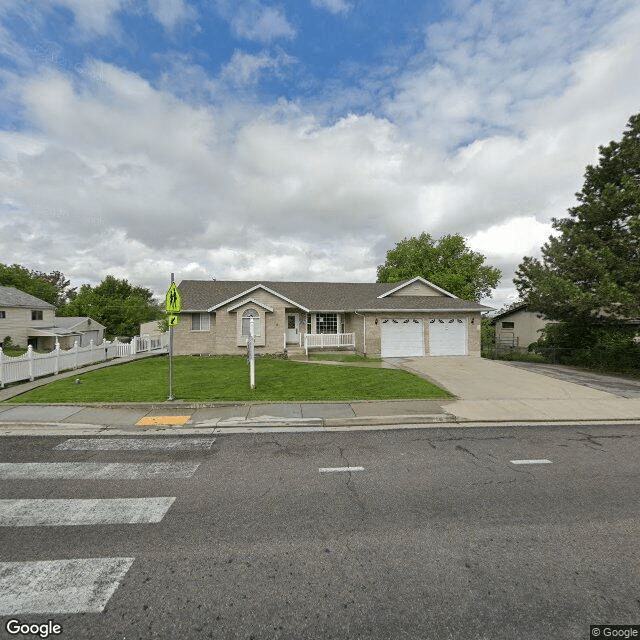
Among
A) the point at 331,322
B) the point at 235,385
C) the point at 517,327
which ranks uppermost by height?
the point at 331,322

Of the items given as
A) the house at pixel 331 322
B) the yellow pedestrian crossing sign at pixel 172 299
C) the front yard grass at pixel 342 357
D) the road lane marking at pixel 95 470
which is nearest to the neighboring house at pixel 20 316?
the house at pixel 331 322

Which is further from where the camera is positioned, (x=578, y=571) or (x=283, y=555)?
(x=283, y=555)

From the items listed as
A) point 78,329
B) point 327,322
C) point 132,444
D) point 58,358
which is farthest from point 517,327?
point 78,329

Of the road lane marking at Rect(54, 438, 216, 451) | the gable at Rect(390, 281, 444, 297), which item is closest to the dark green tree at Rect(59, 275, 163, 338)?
the gable at Rect(390, 281, 444, 297)

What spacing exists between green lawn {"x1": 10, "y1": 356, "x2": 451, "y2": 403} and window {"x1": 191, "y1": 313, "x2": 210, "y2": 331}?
6940mm

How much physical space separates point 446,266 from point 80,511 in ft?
151

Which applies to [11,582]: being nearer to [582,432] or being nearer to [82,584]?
[82,584]

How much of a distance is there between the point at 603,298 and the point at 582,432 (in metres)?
10.0

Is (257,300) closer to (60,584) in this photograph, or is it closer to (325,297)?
(325,297)

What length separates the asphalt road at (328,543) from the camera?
284 centimetres

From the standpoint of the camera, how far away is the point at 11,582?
3.17m

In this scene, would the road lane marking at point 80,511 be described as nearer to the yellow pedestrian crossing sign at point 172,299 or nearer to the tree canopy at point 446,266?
the yellow pedestrian crossing sign at point 172,299

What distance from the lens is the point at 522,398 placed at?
432 inches

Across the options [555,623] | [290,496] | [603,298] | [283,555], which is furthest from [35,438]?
[603,298]
